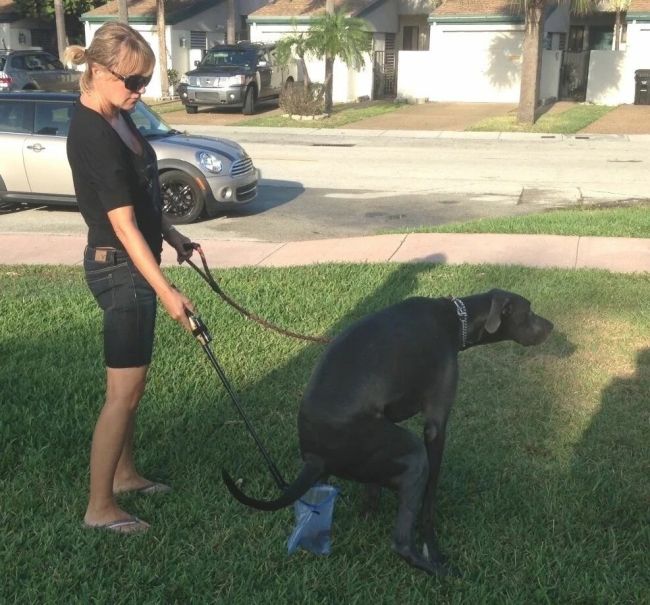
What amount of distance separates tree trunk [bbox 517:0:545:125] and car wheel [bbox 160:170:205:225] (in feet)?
49.4

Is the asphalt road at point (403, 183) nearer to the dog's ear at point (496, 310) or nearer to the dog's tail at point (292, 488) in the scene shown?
the dog's ear at point (496, 310)

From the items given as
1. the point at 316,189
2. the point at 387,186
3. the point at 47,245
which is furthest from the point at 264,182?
the point at 47,245

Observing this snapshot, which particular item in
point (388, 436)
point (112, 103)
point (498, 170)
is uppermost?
point (112, 103)

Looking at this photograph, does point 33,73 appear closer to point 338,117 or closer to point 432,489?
point 338,117

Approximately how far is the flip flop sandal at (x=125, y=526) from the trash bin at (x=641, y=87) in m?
27.7

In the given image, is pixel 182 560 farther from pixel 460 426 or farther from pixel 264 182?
pixel 264 182

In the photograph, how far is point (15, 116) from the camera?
430 inches

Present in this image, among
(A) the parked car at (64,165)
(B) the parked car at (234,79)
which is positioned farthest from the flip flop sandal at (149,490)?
(B) the parked car at (234,79)

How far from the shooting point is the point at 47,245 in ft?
29.9

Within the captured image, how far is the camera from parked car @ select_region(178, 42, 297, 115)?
26.0 m

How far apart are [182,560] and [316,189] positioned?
10497 mm

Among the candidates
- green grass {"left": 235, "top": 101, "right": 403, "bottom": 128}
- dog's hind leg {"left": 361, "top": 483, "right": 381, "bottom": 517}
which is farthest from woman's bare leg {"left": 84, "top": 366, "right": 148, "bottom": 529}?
green grass {"left": 235, "top": 101, "right": 403, "bottom": 128}

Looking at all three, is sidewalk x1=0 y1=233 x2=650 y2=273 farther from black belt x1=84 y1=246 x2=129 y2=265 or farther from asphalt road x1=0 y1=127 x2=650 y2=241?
black belt x1=84 y1=246 x2=129 y2=265

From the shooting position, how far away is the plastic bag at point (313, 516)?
10.6 feet
